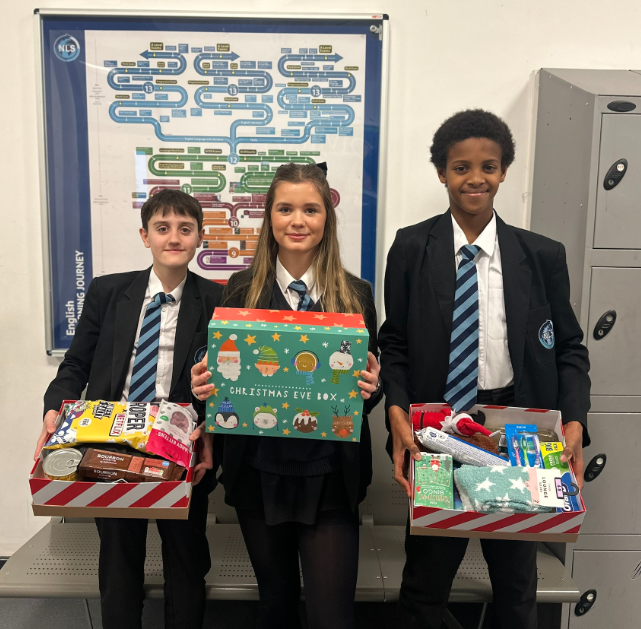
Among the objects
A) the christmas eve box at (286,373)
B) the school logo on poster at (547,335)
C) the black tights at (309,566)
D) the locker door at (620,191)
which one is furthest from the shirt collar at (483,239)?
the black tights at (309,566)

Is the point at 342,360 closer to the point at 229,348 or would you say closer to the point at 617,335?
the point at 229,348

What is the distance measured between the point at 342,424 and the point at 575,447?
71cm

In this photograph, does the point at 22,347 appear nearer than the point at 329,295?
No

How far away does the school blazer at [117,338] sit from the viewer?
1819 mm

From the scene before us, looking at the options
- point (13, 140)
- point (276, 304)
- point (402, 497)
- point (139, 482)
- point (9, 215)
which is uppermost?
Answer: point (13, 140)

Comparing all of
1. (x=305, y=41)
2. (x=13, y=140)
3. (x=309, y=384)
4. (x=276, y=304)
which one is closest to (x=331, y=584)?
(x=309, y=384)

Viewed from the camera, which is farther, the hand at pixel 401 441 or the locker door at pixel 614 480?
the locker door at pixel 614 480

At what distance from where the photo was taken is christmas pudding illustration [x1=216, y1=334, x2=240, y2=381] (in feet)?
4.92

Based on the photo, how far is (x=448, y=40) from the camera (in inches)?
98.9

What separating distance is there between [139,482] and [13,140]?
1.95m

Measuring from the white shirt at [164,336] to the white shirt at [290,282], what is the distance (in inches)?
15.5

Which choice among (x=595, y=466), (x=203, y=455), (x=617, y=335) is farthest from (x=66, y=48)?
(x=595, y=466)

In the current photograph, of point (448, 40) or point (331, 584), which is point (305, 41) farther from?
point (331, 584)

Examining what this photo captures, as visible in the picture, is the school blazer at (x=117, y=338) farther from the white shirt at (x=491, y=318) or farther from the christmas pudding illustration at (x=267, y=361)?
the white shirt at (x=491, y=318)
